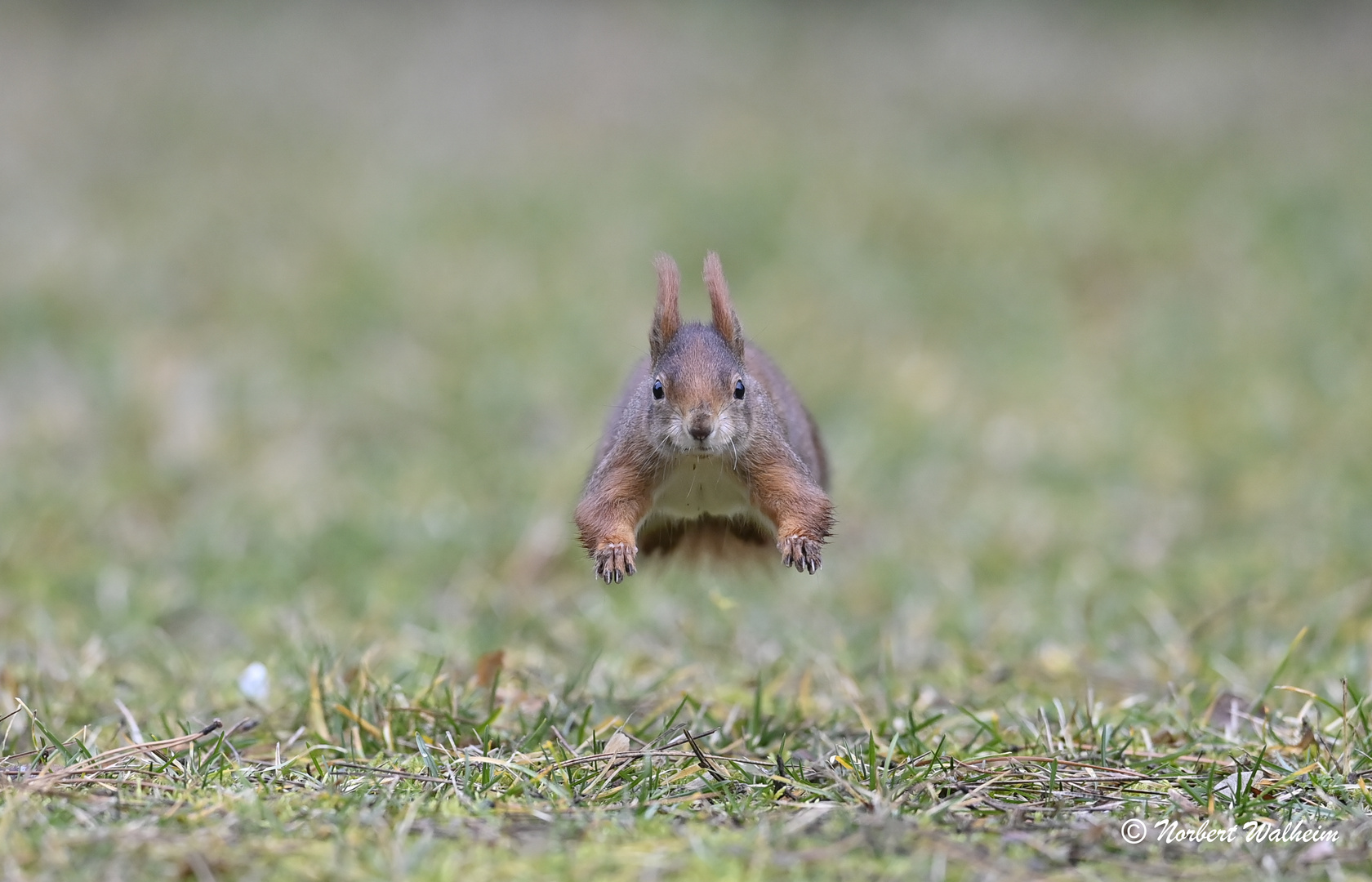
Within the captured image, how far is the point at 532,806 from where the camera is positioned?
261 centimetres

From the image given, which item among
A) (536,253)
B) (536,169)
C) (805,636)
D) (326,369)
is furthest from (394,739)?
(536,169)

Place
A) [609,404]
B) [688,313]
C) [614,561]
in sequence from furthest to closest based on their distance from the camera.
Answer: [688,313]
[609,404]
[614,561]

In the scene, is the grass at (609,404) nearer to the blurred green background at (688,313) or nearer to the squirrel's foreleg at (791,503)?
the blurred green background at (688,313)

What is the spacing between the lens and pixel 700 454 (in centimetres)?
264

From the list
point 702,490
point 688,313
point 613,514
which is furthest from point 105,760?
point 688,313

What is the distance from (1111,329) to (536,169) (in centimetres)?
415

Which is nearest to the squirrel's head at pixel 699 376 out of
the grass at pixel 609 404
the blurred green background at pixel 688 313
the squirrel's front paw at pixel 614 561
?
the squirrel's front paw at pixel 614 561

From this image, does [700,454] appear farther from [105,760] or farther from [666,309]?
[105,760]

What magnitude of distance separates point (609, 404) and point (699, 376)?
232 cm

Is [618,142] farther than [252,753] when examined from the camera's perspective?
Yes

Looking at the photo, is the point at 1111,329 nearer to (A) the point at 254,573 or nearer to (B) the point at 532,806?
(A) the point at 254,573

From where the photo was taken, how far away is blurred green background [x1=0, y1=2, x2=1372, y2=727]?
4.87m

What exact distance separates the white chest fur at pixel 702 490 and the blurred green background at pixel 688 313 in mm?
613

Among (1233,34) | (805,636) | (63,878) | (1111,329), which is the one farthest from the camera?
(1233,34)
